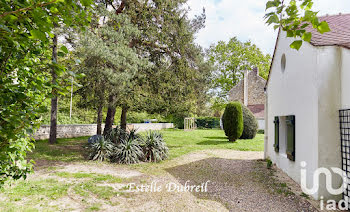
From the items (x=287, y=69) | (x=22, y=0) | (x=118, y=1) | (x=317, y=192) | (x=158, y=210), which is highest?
(x=118, y=1)

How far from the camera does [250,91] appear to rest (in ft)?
97.2

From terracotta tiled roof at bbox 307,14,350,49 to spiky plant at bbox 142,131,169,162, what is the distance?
680 centimetres

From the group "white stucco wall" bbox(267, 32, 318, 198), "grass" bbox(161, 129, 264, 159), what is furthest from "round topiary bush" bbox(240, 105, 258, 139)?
"white stucco wall" bbox(267, 32, 318, 198)

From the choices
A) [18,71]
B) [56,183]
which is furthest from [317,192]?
[56,183]

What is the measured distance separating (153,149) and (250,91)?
23.5m

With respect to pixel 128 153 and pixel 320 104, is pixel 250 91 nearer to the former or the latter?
pixel 128 153

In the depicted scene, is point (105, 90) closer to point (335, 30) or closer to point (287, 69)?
point (287, 69)

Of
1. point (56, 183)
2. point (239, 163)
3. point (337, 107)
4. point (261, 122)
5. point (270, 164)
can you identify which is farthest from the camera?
point (261, 122)

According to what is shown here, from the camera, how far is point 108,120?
12.3 m

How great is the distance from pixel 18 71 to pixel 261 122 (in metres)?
26.2

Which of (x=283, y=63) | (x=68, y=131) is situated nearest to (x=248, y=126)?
(x=283, y=63)

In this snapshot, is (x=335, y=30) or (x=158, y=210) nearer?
(x=158, y=210)

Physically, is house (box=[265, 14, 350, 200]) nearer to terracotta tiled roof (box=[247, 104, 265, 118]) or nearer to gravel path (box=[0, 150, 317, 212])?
gravel path (box=[0, 150, 317, 212])

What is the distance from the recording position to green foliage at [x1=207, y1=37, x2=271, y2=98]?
3161 centimetres
